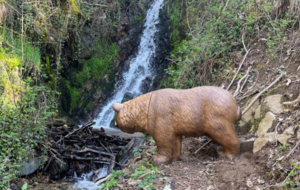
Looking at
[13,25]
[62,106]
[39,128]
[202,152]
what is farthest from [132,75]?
[202,152]

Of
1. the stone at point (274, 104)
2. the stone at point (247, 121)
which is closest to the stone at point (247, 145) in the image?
the stone at point (247, 121)

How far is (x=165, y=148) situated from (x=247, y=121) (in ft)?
6.15

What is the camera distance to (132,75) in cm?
1460

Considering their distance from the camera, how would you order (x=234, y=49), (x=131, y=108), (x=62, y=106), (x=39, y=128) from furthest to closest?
(x=62, y=106), (x=234, y=49), (x=39, y=128), (x=131, y=108)

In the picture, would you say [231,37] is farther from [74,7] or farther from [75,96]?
[75,96]

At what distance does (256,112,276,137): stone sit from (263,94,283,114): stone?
13 centimetres

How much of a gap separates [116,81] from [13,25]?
8.21 m

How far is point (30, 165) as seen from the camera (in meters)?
5.51

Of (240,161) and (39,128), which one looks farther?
(39,128)

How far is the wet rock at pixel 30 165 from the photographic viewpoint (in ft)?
17.4

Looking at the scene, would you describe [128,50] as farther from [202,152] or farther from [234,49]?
[202,152]

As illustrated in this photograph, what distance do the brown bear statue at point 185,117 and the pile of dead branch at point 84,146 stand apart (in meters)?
2.62

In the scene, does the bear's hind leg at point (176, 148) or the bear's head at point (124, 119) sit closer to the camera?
the bear's hind leg at point (176, 148)

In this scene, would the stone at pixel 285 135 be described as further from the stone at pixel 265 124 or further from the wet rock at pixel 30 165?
the wet rock at pixel 30 165
